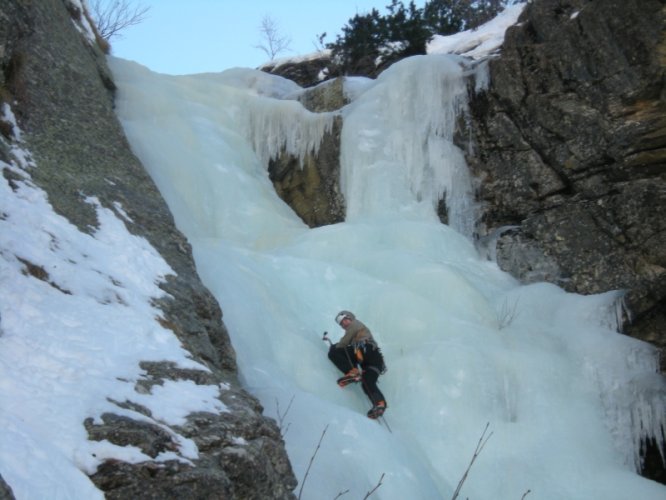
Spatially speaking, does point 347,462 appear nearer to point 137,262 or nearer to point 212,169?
point 137,262

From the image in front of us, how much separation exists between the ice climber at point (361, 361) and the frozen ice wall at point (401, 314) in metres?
0.13

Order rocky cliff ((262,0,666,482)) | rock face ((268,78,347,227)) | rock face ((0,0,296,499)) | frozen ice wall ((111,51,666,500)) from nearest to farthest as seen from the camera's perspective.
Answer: rock face ((0,0,296,499)) < frozen ice wall ((111,51,666,500)) < rocky cliff ((262,0,666,482)) < rock face ((268,78,347,227))

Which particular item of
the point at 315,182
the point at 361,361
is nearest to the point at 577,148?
the point at 315,182

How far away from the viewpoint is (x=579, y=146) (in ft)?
30.6

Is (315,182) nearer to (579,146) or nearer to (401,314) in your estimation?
(579,146)

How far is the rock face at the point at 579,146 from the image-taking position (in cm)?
868

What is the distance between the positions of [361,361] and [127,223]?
2464 mm

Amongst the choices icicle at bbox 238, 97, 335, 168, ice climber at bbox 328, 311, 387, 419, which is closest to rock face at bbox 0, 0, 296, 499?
ice climber at bbox 328, 311, 387, 419

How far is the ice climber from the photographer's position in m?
6.16

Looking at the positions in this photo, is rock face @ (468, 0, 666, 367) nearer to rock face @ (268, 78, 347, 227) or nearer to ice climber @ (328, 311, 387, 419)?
rock face @ (268, 78, 347, 227)

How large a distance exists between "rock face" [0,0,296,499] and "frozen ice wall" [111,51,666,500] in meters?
0.75

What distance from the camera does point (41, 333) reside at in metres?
3.41

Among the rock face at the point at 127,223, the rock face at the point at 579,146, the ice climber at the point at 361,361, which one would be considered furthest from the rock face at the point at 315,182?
the ice climber at the point at 361,361

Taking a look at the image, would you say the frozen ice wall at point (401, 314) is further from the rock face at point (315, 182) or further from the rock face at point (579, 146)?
the rock face at point (579, 146)
